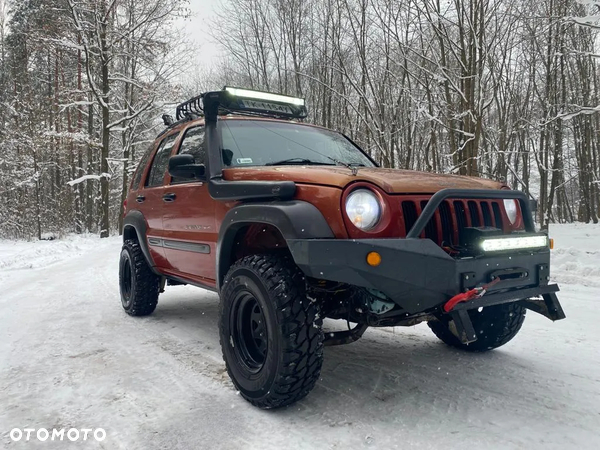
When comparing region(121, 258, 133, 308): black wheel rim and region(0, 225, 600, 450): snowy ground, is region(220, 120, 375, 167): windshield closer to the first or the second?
region(0, 225, 600, 450): snowy ground

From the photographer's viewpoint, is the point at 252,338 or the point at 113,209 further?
the point at 113,209

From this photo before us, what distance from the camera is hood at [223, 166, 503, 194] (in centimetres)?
250

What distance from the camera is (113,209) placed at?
35.8 m

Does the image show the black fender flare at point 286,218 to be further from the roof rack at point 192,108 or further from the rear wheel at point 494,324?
the roof rack at point 192,108

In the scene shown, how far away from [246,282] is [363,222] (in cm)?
82

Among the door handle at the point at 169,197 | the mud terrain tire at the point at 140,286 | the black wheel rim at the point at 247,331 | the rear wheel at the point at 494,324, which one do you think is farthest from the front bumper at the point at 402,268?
the mud terrain tire at the point at 140,286

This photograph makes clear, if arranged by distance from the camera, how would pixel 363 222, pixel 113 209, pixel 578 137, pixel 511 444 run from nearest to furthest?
pixel 511 444 → pixel 363 222 → pixel 578 137 → pixel 113 209

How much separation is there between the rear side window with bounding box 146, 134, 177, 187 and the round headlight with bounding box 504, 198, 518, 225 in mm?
3165

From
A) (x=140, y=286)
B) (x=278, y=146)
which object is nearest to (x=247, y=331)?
(x=278, y=146)

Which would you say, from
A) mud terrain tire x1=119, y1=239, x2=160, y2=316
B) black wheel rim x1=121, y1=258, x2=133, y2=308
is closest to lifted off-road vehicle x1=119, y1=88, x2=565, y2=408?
mud terrain tire x1=119, y1=239, x2=160, y2=316

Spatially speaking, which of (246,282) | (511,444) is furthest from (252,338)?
(511,444)

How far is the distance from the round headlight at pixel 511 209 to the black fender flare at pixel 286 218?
1.31m

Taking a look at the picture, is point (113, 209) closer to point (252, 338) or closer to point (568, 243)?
point (568, 243)

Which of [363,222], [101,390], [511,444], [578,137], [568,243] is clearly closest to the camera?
[511,444]
